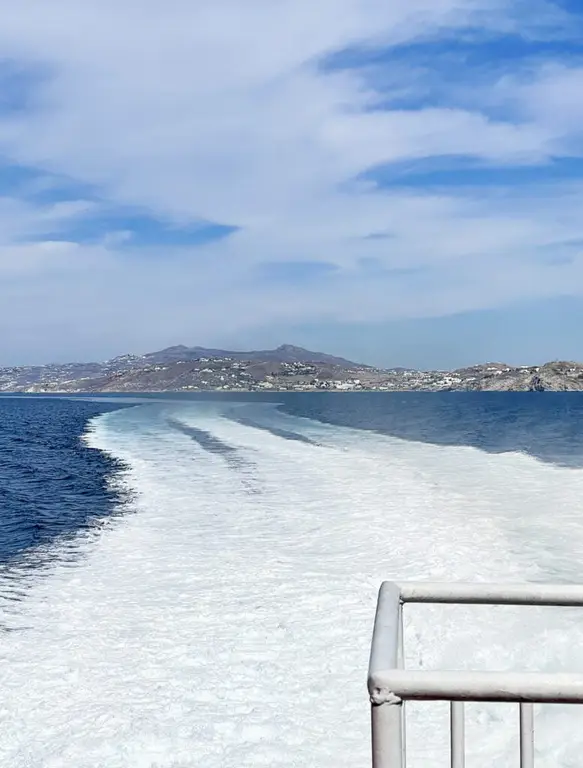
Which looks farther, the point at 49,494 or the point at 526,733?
the point at 49,494

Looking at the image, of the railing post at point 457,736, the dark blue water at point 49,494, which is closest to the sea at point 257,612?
the dark blue water at point 49,494

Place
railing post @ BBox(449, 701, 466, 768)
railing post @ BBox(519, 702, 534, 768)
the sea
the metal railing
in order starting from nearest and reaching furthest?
the metal railing
railing post @ BBox(519, 702, 534, 768)
railing post @ BBox(449, 701, 466, 768)
the sea

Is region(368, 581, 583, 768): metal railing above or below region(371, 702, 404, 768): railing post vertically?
above

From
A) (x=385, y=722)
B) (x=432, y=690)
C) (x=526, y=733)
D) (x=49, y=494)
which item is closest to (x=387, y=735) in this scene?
(x=385, y=722)

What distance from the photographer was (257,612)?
720cm

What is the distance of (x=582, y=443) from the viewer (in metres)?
30.4

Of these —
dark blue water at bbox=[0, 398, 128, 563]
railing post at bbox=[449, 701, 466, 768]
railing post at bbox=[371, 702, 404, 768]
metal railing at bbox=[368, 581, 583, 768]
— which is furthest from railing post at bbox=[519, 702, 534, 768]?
dark blue water at bbox=[0, 398, 128, 563]

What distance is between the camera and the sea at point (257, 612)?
4.78 metres

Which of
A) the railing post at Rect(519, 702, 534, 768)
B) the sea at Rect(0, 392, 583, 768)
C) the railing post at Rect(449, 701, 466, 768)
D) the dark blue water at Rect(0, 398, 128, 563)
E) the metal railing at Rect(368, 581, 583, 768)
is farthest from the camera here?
the dark blue water at Rect(0, 398, 128, 563)

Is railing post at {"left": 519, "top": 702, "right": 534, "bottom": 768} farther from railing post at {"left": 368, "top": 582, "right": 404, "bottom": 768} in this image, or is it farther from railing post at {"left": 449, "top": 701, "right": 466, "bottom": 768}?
railing post at {"left": 368, "top": 582, "right": 404, "bottom": 768}

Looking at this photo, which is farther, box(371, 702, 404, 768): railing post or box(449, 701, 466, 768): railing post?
box(449, 701, 466, 768): railing post

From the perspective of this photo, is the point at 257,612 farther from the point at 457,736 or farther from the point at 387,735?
the point at 387,735

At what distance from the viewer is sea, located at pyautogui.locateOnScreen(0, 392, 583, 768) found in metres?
4.78

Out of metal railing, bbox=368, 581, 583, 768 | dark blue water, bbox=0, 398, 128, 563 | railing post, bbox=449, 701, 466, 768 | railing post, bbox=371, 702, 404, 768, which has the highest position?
metal railing, bbox=368, 581, 583, 768
